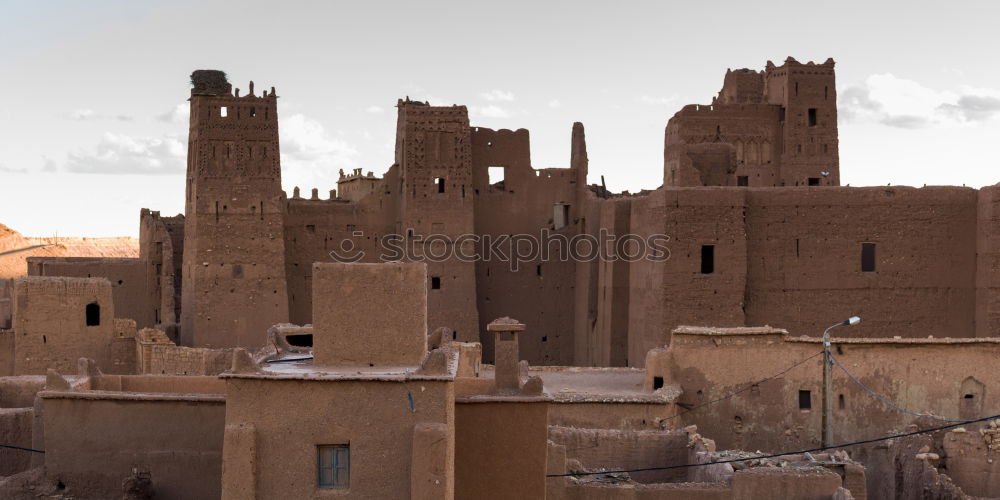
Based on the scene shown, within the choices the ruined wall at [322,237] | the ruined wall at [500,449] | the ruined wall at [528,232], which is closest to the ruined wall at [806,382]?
the ruined wall at [500,449]

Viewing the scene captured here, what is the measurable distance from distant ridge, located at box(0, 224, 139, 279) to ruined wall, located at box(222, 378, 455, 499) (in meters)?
39.2

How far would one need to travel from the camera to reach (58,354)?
107ft

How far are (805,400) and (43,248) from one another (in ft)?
192

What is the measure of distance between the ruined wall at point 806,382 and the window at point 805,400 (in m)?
0.02

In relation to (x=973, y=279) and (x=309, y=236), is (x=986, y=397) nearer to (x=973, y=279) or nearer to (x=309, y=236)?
(x=973, y=279)

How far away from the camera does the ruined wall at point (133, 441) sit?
18203 mm

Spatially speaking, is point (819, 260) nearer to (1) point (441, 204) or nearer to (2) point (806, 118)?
(1) point (441, 204)

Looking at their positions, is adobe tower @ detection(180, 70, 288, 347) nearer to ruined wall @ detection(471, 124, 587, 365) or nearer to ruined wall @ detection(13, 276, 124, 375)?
ruined wall @ detection(13, 276, 124, 375)

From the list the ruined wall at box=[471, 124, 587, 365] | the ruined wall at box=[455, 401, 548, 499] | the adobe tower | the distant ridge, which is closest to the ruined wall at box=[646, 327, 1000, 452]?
the ruined wall at box=[455, 401, 548, 499]

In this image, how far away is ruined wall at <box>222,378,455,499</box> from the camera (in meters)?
15.1

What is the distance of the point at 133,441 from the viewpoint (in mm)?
18547

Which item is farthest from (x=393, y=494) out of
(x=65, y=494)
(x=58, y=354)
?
(x=58, y=354)

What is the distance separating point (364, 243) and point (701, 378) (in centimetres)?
1461

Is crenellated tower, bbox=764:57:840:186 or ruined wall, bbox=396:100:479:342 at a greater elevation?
crenellated tower, bbox=764:57:840:186
